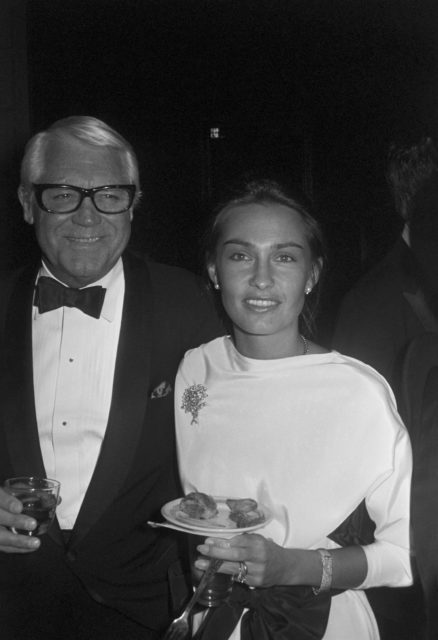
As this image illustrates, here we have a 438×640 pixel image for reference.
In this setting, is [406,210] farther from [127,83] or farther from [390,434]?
[127,83]

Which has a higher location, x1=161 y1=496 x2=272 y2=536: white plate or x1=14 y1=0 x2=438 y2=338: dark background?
x1=14 y1=0 x2=438 y2=338: dark background

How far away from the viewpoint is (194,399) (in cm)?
214

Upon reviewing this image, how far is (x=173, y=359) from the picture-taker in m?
2.35

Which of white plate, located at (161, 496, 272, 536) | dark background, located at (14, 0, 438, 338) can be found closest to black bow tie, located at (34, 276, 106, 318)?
white plate, located at (161, 496, 272, 536)

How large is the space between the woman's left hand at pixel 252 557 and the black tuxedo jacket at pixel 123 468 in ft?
1.88

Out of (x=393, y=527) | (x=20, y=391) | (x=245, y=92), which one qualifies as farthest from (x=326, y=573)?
(x=245, y=92)

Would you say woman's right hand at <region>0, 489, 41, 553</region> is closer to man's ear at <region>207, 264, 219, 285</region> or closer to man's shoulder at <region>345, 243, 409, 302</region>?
man's ear at <region>207, 264, 219, 285</region>

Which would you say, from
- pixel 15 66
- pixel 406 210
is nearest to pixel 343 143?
pixel 15 66

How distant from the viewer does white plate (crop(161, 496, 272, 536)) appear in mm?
1590

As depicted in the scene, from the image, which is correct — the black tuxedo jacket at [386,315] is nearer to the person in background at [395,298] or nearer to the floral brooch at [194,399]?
the person in background at [395,298]

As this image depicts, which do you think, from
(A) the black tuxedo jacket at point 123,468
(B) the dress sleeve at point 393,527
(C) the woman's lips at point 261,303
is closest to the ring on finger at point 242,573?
(B) the dress sleeve at point 393,527

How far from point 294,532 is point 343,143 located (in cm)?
437

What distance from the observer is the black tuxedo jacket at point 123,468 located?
→ 2.23 meters

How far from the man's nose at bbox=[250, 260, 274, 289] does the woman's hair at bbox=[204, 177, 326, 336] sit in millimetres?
186
